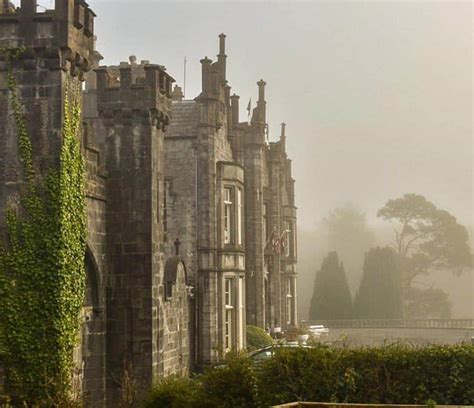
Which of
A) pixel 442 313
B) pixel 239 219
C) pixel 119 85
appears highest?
pixel 119 85

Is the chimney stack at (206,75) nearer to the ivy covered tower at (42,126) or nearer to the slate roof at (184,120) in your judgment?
the slate roof at (184,120)

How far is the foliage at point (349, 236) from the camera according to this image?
99.4 metres

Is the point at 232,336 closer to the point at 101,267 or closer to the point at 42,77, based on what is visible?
the point at 101,267

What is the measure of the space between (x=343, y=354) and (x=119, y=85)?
390 inches

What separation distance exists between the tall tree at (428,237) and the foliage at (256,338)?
4657cm

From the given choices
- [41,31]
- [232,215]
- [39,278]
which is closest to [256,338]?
[232,215]

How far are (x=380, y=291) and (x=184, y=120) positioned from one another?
44407 millimetres

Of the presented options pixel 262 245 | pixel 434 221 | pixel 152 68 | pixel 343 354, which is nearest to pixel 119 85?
pixel 152 68

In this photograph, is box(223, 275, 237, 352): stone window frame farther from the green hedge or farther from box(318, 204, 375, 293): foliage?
box(318, 204, 375, 293): foliage

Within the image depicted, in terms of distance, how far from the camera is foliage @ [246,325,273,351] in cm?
3394

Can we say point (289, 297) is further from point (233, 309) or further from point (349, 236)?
point (349, 236)

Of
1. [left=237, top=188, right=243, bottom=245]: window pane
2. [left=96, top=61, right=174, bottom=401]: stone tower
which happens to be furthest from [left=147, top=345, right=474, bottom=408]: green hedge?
[left=237, top=188, right=243, bottom=245]: window pane

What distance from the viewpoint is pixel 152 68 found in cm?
2069

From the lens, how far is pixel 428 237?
81.0 metres
